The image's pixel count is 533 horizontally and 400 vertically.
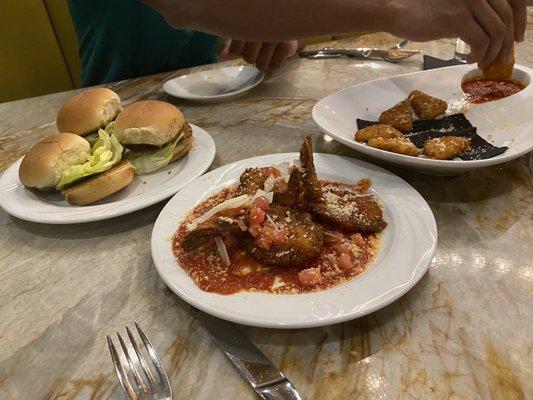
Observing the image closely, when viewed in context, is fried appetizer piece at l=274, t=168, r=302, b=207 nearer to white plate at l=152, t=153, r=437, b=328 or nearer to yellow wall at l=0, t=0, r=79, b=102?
white plate at l=152, t=153, r=437, b=328

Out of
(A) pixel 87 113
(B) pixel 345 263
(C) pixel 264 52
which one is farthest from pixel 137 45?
(B) pixel 345 263

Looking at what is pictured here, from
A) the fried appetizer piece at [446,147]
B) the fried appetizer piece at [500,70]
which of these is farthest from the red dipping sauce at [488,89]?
the fried appetizer piece at [446,147]

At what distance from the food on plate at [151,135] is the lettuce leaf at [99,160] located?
0.14 feet

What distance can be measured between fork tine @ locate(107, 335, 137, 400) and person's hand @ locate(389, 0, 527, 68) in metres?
1.50

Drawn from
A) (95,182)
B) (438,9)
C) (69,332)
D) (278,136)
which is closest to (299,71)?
(278,136)

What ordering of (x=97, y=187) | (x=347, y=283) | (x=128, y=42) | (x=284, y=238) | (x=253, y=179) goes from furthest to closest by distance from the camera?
(x=128, y=42), (x=97, y=187), (x=253, y=179), (x=284, y=238), (x=347, y=283)

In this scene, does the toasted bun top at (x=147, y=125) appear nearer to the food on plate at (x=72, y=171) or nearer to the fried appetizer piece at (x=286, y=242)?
the food on plate at (x=72, y=171)

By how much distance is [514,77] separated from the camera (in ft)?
6.61

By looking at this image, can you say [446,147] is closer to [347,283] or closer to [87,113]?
[347,283]

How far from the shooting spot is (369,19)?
1.79 meters

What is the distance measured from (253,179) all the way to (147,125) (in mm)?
593

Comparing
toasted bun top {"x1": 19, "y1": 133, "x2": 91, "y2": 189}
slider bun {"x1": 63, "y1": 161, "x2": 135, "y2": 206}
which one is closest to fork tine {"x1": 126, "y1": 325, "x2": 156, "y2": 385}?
slider bun {"x1": 63, "y1": 161, "x2": 135, "y2": 206}

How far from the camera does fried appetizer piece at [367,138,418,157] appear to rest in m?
1.55

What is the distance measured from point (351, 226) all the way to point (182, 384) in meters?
0.61
